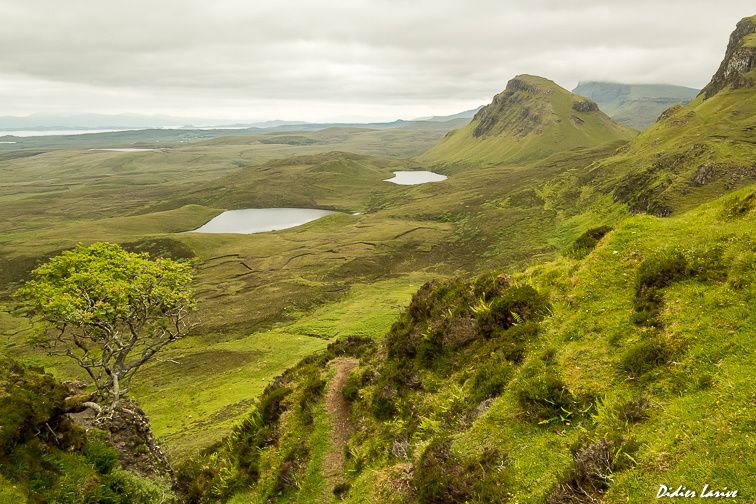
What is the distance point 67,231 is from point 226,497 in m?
223

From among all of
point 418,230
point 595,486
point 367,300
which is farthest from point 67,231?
point 595,486

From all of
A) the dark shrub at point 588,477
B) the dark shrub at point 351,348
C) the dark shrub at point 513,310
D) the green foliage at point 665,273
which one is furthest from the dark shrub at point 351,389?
the green foliage at point 665,273

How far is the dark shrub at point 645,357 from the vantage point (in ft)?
46.4

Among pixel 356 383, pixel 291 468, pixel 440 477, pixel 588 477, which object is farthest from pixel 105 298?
pixel 588 477

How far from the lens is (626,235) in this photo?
20.7 meters

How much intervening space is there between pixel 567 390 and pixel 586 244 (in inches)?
429

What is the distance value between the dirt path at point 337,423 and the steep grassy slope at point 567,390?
2.45ft

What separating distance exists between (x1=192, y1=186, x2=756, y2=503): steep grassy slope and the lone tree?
30.1ft

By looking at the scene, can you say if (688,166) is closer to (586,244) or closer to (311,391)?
(586,244)

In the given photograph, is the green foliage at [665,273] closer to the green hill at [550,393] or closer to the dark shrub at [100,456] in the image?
the green hill at [550,393]

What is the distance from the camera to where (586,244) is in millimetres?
23500

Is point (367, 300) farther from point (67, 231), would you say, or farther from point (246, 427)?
point (67, 231)

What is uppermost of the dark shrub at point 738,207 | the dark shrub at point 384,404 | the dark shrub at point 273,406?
the dark shrub at point 738,207

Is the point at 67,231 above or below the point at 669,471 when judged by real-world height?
below
